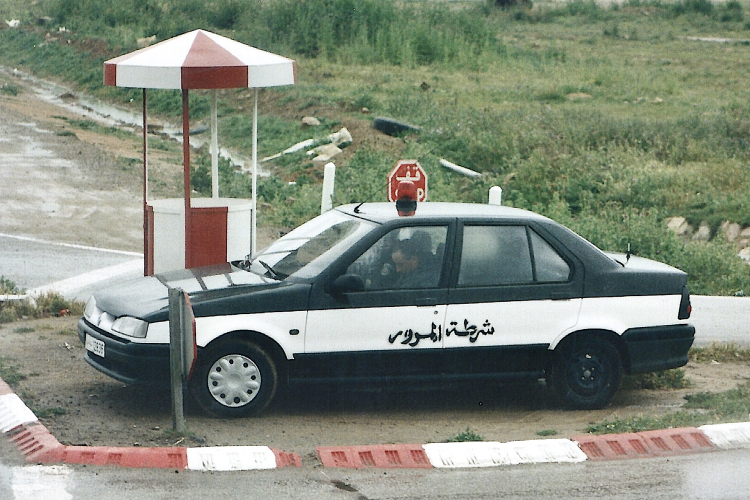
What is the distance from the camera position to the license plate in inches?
293

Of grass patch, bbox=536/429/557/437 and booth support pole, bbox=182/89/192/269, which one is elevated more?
booth support pole, bbox=182/89/192/269

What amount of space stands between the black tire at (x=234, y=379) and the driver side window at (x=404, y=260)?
35.7 inches

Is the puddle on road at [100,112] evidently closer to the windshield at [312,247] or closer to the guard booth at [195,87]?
the guard booth at [195,87]

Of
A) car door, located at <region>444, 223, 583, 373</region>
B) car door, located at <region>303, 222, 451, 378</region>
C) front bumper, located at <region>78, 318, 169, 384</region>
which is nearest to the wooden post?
front bumper, located at <region>78, 318, 169, 384</region>

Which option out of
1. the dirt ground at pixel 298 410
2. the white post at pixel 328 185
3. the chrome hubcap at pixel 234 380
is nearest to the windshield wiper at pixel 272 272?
the chrome hubcap at pixel 234 380

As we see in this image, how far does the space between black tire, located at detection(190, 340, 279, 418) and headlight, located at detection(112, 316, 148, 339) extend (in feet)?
1.40

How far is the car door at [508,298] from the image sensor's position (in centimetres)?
767

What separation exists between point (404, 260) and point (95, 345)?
7.45ft

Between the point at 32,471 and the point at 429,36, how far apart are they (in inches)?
1248

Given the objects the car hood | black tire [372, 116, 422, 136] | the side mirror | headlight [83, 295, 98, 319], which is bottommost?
headlight [83, 295, 98, 319]

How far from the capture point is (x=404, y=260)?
7668 mm

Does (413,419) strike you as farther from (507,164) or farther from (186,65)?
(507,164)

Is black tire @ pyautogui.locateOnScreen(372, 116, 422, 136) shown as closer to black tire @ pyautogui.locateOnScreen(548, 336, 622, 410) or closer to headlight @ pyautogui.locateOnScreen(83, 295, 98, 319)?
black tire @ pyautogui.locateOnScreen(548, 336, 622, 410)

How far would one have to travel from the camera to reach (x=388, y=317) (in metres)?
7.52
